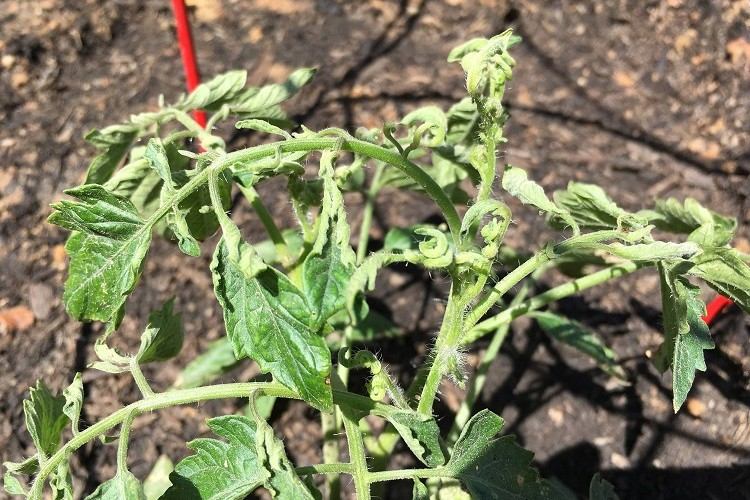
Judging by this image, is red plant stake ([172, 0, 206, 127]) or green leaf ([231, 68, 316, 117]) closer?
green leaf ([231, 68, 316, 117])

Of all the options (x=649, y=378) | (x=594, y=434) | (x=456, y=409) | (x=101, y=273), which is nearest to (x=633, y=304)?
(x=649, y=378)

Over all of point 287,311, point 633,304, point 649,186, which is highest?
point 287,311

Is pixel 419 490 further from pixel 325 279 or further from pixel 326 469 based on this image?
pixel 325 279

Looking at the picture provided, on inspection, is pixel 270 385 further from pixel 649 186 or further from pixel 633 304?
pixel 649 186

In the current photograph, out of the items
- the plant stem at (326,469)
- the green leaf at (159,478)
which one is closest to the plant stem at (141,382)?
the plant stem at (326,469)

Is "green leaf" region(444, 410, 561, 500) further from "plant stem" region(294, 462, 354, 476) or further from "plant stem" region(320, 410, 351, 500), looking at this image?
"plant stem" region(320, 410, 351, 500)

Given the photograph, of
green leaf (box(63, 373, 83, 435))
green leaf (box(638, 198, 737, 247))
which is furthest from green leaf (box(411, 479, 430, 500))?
green leaf (box(638, 198, 737, 247))

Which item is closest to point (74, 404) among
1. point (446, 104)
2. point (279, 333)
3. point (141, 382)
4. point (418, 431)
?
point (141, 382)
